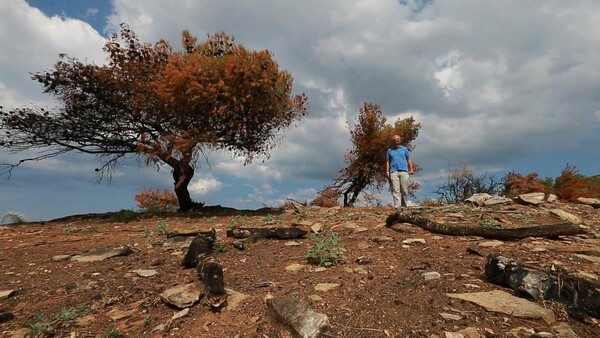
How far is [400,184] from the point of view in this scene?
11234mm

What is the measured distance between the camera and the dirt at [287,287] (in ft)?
11.7

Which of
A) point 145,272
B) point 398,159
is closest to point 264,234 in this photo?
point 145,272

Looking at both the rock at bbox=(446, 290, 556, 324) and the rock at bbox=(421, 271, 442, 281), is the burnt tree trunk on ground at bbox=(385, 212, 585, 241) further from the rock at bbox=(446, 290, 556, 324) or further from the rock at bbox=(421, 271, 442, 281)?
the rock at bbox=(446, 290, 556, 324)

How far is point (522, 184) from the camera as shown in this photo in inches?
654

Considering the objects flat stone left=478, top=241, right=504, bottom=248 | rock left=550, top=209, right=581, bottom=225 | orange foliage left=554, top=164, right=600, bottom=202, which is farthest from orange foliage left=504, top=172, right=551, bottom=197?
flat stone left=478, top=241, right=504, bottom=248

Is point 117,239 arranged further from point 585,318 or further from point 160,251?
point 585,318

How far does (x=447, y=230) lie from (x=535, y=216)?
379 cm

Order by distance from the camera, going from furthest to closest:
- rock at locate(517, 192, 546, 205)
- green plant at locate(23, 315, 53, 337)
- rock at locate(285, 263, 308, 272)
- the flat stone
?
1. rock at locate(517, 192, 546, 205)
2. the flat stone
3. rock at locate(285, 263, 308, 272)
4. green plant at locate(23, 315, 53, 337)

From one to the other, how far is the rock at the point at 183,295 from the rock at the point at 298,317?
964 millimetres

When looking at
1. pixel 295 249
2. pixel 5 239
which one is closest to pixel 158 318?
pixel 295 249

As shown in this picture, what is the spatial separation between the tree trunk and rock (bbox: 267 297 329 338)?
1241 cm

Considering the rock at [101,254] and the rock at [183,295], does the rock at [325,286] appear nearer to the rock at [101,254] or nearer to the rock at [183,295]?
the rock at [183,295]

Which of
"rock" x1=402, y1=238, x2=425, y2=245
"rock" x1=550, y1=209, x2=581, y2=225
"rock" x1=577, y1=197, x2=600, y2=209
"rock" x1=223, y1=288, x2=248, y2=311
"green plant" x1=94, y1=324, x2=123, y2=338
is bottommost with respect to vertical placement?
"green plant" x1=94, y1=324, x2=123, y2=338

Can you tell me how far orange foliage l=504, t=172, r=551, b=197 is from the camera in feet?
50.9
